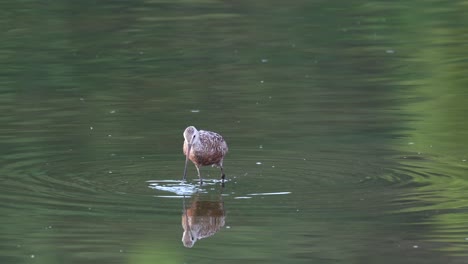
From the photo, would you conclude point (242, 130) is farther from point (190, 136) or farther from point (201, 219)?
point (201, 219)

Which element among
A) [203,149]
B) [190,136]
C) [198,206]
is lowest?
[198,206]

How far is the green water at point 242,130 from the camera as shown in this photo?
10.1m

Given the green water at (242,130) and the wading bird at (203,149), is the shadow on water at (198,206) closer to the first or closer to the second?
the green water at (242,130)

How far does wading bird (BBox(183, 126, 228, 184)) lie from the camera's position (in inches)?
473

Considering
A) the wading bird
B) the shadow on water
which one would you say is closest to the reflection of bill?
the shadow on water

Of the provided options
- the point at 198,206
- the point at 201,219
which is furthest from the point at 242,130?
the point at 201,219

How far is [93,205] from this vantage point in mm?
11062

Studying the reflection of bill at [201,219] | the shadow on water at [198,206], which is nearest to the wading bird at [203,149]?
the shadow on water at [198,206]

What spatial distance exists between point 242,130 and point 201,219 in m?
3.44

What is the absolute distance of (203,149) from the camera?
12.0 meters

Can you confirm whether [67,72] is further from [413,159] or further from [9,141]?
[413,159]

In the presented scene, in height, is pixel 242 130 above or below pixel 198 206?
below

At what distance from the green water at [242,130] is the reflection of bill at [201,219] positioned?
32mm

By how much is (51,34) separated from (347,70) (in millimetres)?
5836
